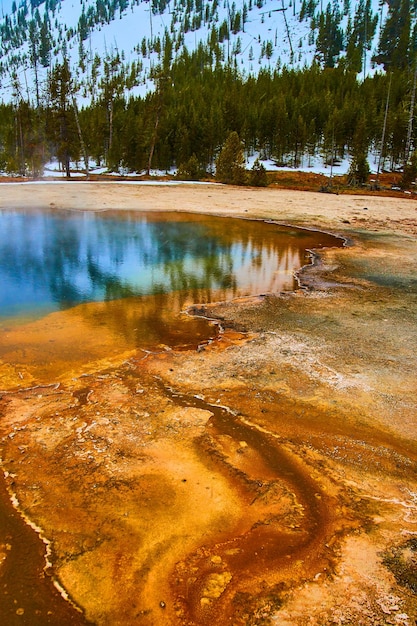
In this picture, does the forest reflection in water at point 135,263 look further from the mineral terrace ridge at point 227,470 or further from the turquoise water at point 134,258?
the mineral terrace ridge at point 227,470

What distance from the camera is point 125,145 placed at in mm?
55438

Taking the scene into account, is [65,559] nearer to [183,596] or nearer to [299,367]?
[183,596]

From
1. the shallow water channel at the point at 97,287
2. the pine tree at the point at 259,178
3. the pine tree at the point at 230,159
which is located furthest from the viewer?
the pine tree at the point at 230,159

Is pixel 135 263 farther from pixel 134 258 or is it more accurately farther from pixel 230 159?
pixel 230 159

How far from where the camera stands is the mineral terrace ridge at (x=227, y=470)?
2.92 meters

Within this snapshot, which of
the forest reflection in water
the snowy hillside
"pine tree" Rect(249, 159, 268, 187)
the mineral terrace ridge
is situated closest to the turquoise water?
the forest reflection in water

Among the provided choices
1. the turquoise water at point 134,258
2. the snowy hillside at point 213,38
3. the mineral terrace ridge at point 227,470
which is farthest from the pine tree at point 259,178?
the snowy hillside at point 213,38

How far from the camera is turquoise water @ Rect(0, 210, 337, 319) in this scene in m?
9.28

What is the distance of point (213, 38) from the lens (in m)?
128

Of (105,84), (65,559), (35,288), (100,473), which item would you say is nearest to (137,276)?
(35,288)

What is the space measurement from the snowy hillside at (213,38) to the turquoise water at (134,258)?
99490mm

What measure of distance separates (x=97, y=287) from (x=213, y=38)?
140441 millimetres

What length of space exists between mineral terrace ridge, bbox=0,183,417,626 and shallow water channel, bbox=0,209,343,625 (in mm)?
90

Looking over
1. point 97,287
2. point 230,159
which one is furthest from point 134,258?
point 230,159
